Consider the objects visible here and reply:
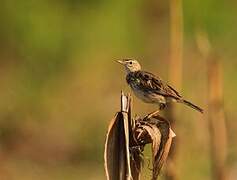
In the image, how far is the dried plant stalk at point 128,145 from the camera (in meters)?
3.93

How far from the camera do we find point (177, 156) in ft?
16.3

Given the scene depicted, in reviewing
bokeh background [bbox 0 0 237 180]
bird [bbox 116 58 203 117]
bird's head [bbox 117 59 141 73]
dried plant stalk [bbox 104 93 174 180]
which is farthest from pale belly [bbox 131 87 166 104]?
bokeh background [bbox 0 0 237 180]

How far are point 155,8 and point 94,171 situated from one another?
344 centimetres

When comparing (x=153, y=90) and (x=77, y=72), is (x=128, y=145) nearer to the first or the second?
(x=153, y=90)

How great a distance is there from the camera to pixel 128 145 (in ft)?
12.9

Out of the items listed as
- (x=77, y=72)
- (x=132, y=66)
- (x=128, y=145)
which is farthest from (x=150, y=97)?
(x=77, y=72)

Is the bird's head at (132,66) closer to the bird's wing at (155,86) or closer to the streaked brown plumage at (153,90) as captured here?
the streaked brown plumage at (153,90)

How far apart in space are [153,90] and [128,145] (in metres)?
1.19

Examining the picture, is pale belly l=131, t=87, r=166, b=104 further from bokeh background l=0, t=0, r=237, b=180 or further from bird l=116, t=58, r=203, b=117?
bokeh background l=0, t=0, r=237, b=180

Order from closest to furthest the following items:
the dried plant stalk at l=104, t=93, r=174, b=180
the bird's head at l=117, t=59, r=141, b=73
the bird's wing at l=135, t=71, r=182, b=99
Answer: the dried plant stalk at l=104, t=93, r=174, b=180
the bird's wing at l=135, t=71, r=182, b=99
the bird's head at l=117, t=59, r=141, b=73

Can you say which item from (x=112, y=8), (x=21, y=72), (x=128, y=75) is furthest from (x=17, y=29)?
(x=128, y=75)

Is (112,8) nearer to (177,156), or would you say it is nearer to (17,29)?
(17,29)

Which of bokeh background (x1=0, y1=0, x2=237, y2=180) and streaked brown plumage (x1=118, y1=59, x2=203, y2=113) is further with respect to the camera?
bokeh background (x1=0, y1=0, x2=237, y2=180)

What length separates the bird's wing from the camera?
5035 mm
